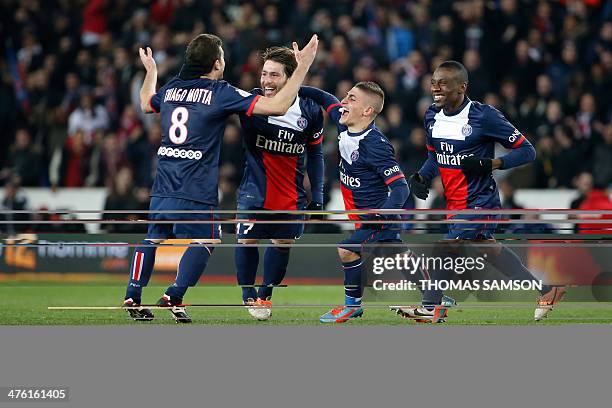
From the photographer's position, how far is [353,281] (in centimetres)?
654

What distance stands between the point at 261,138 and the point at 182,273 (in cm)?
142

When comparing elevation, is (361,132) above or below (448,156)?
above

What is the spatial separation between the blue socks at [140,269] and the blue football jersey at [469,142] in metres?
2.16

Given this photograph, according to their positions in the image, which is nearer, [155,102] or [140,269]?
[140,269]

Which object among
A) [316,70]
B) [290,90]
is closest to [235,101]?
[290,90]

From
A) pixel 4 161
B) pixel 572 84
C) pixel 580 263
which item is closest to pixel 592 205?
pixel 572 84

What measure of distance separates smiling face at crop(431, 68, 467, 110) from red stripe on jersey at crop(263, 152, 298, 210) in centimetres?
107

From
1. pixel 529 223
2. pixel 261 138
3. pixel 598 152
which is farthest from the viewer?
pixel 598 152

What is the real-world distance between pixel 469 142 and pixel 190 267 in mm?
2122

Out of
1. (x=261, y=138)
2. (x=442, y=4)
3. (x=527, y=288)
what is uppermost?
(x=442, y=4)

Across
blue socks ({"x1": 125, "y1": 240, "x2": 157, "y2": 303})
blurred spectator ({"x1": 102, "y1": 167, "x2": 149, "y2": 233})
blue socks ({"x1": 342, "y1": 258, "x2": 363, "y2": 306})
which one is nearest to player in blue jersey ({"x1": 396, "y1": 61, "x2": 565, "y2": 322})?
blue socks ({"x1": 342, "y1": 258, "x2": 363, "y2": 306})

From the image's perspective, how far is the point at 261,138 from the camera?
782cm

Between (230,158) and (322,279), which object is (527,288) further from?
(230,158)

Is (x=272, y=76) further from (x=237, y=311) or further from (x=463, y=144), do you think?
(x=237, y=311)
